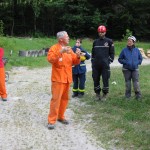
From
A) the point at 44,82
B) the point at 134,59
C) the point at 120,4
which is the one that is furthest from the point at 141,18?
the point at 134,59

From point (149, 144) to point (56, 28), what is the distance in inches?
1263

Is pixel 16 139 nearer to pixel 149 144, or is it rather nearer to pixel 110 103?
pixel 149 144

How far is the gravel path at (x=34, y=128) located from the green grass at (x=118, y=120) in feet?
0.94

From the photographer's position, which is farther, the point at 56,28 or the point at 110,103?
the point at 56,28

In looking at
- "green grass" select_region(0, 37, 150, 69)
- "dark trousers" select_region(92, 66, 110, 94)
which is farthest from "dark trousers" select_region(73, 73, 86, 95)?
"green grass" select_region(0, 37, 150, 69)

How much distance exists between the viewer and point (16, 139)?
770cm

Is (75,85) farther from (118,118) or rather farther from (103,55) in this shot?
(118,118)

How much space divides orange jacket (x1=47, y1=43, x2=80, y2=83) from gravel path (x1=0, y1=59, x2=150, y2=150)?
1.06 m

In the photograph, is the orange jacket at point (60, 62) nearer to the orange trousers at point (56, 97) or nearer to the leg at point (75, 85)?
the orange trousers at point (56, 97)

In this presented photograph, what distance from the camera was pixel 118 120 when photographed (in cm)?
898

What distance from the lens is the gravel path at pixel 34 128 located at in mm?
7406

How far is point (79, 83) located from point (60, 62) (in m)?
3.81

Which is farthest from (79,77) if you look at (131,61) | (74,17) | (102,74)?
(74,17)

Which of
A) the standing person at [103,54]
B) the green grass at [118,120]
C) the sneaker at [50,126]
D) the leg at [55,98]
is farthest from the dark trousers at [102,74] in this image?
the sneaker at [50,126]
